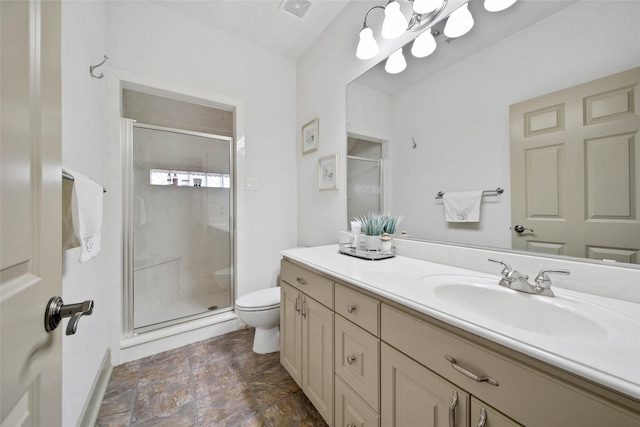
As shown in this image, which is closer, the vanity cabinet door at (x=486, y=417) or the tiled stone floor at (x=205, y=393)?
the vanity cabinet door at (x=486, y=417)

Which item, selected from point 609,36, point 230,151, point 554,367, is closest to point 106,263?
point 230,151

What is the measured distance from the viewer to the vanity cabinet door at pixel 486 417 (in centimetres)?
51

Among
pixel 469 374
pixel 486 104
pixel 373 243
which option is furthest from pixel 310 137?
pixel 469 374

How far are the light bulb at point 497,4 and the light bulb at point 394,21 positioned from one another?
0.41 meters

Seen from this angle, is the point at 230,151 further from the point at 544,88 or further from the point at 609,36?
the point at 609,36

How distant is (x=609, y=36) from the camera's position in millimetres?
759

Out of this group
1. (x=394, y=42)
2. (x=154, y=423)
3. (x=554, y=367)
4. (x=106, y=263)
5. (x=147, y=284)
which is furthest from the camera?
(x=147, y=284)

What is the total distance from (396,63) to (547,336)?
1.50 meters

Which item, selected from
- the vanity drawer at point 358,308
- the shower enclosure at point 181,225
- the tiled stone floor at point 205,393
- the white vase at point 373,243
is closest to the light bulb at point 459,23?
the white vase at point 373,243

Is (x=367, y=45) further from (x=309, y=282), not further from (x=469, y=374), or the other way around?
(x=469, y=374)

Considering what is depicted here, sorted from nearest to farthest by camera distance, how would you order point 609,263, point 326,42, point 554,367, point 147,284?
point 554,367
point 609,263
point 326,42
point 147,284

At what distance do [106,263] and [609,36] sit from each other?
8.73 feet

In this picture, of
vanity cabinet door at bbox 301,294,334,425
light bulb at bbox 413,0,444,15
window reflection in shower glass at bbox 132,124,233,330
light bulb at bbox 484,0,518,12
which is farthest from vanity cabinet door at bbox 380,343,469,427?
window reflection in shower glass at bbox 132,124,233,330

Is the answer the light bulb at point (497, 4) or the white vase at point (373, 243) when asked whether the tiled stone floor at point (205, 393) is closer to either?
the white vase at point (373, 243)
